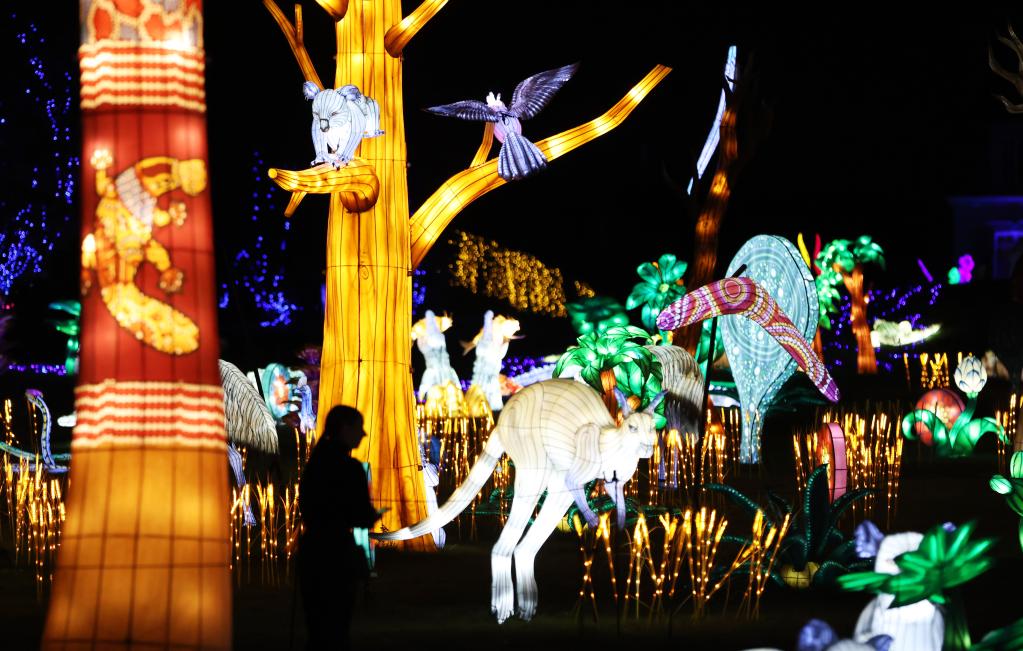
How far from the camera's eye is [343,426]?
23.6ft

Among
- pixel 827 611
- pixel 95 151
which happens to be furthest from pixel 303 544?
pixel 827 611

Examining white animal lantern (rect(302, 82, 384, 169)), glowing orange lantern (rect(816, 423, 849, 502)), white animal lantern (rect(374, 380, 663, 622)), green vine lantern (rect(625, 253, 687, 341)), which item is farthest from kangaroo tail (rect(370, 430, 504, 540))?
green vine lantern (rect(625, 253, 687, 341))

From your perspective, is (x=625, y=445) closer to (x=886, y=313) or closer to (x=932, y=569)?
(x=932, y=569)

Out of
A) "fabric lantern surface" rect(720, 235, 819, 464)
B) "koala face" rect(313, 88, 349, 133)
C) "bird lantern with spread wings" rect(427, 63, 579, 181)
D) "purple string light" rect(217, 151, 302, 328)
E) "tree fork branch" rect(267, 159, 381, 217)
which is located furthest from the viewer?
"purple string light" rect(217, 151, 302, 328)

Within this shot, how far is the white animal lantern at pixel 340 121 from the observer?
36.6 feet

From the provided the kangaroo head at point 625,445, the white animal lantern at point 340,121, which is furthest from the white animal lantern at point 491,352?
the kangaroo head at point 625,445

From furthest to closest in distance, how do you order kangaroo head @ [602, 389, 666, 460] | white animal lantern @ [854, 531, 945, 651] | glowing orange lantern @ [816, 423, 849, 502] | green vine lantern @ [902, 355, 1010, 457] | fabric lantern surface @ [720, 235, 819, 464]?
1. green vine lantern @ [902, 355, 1010, 457]
2. fabric lantern surface @ [720, 235, 819, 464]
3. glowing orange lantern @ [816, 423, 849, 502]
4. kangaroo head @ [602, 389, 666, 460]
5. white animal lantern @ [854, 531, 945, 651]

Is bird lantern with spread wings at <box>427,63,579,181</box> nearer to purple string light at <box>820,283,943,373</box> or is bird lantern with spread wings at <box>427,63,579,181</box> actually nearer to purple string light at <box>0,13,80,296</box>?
purple string light at <box>0,13,80,296</box>

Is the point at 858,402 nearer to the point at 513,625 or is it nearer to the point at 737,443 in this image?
the point at 737,443

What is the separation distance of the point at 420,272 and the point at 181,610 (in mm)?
28550

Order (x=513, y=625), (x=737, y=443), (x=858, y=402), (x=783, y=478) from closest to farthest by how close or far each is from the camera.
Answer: (x=513, y=625) < (x=783, y=478) < (x=737, y=443) < (x=858, y=402)

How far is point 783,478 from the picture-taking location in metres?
17.4

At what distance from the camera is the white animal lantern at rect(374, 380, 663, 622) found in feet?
30.5

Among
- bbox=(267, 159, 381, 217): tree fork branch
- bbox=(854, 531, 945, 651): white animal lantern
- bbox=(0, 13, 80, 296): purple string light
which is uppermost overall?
bbox=(0, 13, 80, 296): purple string light
